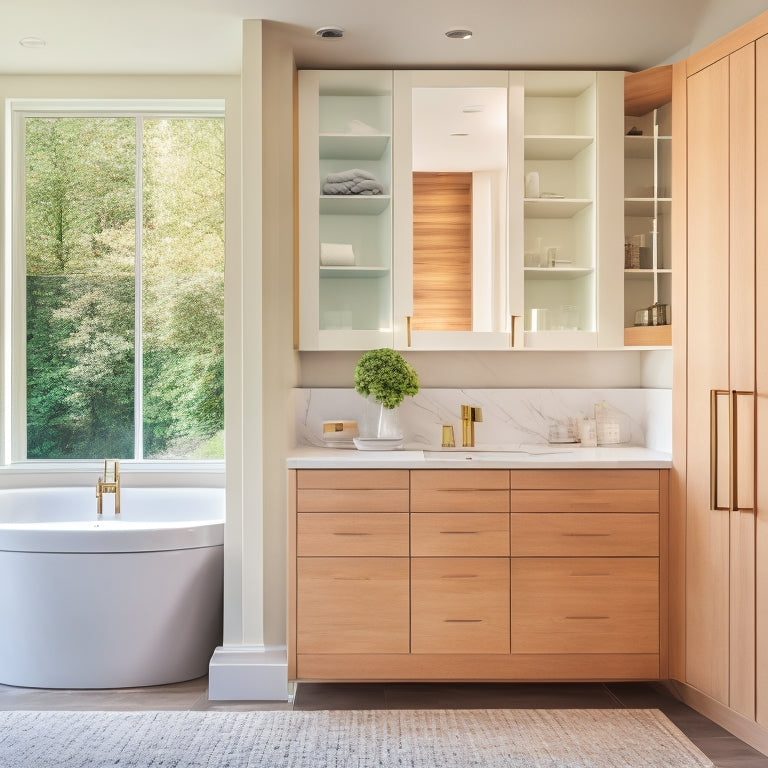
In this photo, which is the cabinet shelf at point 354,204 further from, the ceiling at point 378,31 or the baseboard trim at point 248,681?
the baseboard trim at point 248,681

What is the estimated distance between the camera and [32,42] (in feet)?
9.98

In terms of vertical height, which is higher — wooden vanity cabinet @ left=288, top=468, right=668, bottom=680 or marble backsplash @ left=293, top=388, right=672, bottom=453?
marble backsplash @ left=293, top=388, right=672, bottom=453

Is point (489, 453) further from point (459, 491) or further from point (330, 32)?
point (330, 32)

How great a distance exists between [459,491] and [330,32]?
180cm

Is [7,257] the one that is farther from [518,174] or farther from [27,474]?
[518,174]

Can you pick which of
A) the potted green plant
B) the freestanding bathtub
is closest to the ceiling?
the potted green plant

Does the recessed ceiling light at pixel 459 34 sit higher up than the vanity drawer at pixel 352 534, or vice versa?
the recessed ceiling light at pixel 459 34

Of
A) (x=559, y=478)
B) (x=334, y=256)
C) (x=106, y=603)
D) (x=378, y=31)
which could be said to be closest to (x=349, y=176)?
(x=334, y=256)

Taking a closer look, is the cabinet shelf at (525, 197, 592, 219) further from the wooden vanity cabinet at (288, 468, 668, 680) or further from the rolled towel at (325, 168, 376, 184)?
the wooden vanity cabinet at (288, 468, 668, 680)

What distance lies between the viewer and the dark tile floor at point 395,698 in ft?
9.18

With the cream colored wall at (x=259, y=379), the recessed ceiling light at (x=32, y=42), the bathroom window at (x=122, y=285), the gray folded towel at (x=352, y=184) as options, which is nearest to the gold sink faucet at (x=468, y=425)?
the cream colored wall at (x=259, y=379)

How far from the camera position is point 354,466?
9.25ft

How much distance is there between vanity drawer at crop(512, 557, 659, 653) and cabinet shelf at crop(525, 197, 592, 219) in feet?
4.74

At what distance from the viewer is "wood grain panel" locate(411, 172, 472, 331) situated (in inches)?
127
